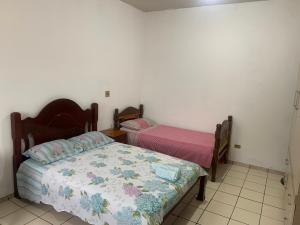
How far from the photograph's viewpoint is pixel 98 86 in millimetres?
3645

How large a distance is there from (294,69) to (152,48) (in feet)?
7.89

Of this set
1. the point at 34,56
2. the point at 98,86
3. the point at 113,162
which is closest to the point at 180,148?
the point at 113,162

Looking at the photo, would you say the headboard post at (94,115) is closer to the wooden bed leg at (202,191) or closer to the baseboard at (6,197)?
the baseboard at (6,197)

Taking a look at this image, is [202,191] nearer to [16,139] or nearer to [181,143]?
[181,143]

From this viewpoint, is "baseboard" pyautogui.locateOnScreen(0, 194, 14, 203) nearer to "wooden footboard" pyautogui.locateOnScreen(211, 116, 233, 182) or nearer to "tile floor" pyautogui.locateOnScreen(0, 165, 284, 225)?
"tile floor" pyautogui.locateOnScreen(0, 165, 284, 225)

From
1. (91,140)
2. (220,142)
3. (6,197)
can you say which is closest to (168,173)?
(91,140)

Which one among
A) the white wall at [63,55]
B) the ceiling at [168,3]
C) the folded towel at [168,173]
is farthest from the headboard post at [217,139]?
the ceiling at [168,3]

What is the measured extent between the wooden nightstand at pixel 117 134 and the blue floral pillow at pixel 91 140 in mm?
278

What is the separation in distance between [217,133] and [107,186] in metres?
1.77

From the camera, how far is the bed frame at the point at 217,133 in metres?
3.28

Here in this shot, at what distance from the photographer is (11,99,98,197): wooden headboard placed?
2.55 metres

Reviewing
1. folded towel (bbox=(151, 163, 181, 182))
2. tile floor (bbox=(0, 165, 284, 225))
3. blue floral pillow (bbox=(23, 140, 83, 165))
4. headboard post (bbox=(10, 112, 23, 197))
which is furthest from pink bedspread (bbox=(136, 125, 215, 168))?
headboard post (bbox=(10, 112, 23, 197))

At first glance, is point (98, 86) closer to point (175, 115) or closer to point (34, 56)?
point (34, 56)

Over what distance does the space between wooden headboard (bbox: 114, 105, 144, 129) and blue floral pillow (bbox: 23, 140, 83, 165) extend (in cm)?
129
